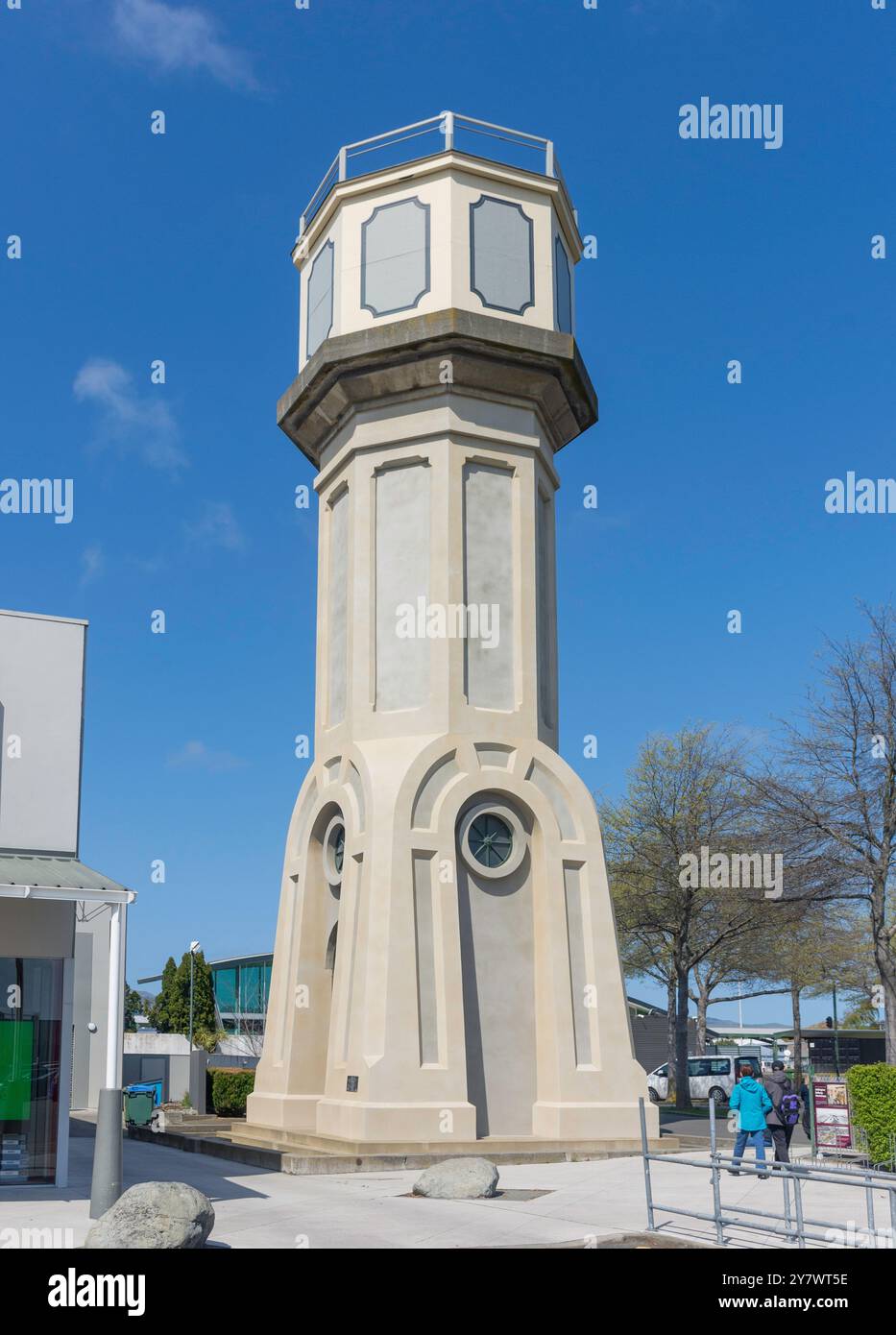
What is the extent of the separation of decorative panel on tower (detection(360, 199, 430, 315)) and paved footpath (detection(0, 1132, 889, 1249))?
1724cm

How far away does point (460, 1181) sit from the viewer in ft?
56.2

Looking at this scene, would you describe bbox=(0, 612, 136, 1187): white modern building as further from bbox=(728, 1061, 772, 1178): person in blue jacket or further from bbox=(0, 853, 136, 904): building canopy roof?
bbox=(728, 1061, 772, 1178): person in blue jacket

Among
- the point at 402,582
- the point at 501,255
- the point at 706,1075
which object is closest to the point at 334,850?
the point at 402,582

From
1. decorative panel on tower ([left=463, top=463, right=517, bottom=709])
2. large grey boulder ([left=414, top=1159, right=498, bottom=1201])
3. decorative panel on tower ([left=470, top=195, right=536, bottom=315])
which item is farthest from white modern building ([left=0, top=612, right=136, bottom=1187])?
decorative panel on tower ([left=470, top=195, right=536, bottom=315])

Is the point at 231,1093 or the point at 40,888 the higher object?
the point at 40,888

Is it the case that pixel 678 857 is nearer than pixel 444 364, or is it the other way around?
pixel 444 364

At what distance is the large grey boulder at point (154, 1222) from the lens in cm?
1138

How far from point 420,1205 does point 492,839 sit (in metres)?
9.40

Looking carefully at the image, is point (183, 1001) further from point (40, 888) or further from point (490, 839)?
point (40, 888)

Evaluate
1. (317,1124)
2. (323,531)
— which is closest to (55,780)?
(317,1124)

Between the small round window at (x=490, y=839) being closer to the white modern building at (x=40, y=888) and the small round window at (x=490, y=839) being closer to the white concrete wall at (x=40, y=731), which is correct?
the white modern building at (x=40, y=888)

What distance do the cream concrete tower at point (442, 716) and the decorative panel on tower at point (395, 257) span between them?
2.0 inches
